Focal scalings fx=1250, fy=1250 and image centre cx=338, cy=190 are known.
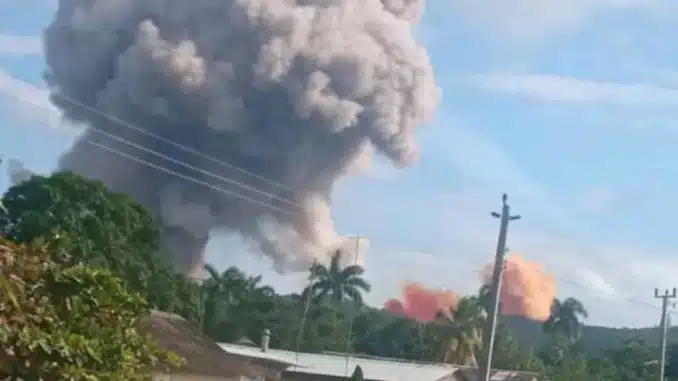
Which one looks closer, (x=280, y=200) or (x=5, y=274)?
(x=5, y=274)

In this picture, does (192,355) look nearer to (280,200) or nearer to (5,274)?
(5,274)

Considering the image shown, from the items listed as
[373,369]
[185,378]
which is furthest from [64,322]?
[373,369]

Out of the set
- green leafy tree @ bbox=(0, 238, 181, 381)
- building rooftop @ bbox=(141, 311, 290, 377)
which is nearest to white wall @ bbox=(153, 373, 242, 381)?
building rooftop @ bbox=(141, 311, 290, 377)

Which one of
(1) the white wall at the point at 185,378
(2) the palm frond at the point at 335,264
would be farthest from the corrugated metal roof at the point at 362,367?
(2) the palm frond at the point at 335,264

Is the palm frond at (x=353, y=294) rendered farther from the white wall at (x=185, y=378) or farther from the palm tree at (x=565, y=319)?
the white wall at (x=185, y=378)

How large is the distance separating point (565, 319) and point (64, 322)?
7731 cm

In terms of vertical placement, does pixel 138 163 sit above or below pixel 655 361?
above

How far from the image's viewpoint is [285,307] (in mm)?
67938

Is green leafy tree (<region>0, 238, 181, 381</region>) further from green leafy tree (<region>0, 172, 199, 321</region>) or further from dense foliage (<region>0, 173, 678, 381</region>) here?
green leafy tree (<region>0, 172, 199, 321</region>)

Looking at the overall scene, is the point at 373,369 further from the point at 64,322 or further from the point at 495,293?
the point at 64,322

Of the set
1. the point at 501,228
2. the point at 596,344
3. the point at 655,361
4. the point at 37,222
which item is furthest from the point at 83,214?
the point at 596,344

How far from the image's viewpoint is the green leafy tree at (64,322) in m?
9.54

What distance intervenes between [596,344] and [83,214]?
236 ft

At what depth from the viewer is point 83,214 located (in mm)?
43656
